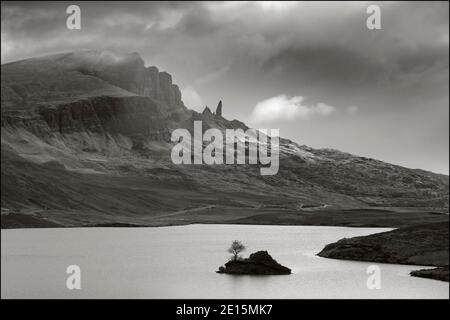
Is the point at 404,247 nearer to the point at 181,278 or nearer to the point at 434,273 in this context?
the point at 434,273

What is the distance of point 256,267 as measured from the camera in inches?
4865

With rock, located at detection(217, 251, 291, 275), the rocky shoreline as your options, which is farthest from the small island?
the rocky shoreline

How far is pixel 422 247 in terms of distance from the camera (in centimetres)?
14125

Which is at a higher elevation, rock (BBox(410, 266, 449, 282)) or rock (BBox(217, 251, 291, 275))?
rock (BBox(217, 251, 291, 275))

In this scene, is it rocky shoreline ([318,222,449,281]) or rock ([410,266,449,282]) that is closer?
rock ([410,266,449,282])

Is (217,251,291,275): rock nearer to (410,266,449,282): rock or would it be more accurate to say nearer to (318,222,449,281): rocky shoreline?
(410,266,449,282): rock

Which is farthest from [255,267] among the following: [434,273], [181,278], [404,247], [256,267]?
[404,247]

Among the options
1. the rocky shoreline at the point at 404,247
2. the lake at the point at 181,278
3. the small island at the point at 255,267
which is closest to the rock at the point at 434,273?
the lake at the point at 181,278

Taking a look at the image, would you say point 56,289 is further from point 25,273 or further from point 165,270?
point 165,270

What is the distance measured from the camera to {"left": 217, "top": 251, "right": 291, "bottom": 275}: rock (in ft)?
405

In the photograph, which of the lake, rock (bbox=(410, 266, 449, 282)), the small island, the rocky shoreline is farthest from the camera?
the rocky shoreline

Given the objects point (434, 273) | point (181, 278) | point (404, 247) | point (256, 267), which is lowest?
point (181, 278)
